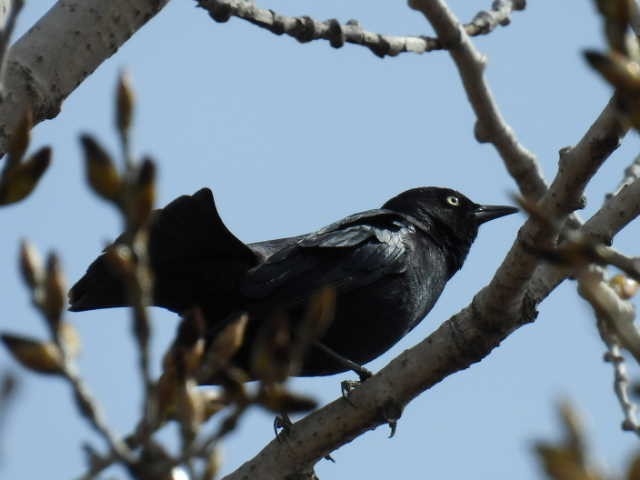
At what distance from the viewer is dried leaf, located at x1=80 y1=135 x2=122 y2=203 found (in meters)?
1.47

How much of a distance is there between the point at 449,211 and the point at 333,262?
141 centimetres

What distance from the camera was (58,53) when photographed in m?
3.39

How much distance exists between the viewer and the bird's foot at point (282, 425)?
4320mm

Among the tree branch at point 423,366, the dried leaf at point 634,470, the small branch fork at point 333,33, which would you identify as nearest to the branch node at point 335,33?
the small branch fork at point 333,33

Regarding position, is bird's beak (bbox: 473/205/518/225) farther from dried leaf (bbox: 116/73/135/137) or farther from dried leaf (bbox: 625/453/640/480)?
dried leaf (bbox: 625/453/640/480)

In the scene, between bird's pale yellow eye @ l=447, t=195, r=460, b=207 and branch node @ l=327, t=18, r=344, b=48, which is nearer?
branch node @ l=327, t=18, r=344, b=48

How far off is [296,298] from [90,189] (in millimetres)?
4128

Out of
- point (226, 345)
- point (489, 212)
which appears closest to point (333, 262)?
point (489, 212)

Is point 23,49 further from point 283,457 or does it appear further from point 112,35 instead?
point 283,457

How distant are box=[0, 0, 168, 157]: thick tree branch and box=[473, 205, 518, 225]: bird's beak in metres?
3.85

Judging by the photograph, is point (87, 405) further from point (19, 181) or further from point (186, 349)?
point (19, 181)

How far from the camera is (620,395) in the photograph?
404cm

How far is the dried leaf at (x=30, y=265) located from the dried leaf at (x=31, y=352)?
9 centimetres

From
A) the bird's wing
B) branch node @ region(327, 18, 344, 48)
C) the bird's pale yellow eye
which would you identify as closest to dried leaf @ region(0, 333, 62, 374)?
branch node @ region(327, 18, 344, 48)
